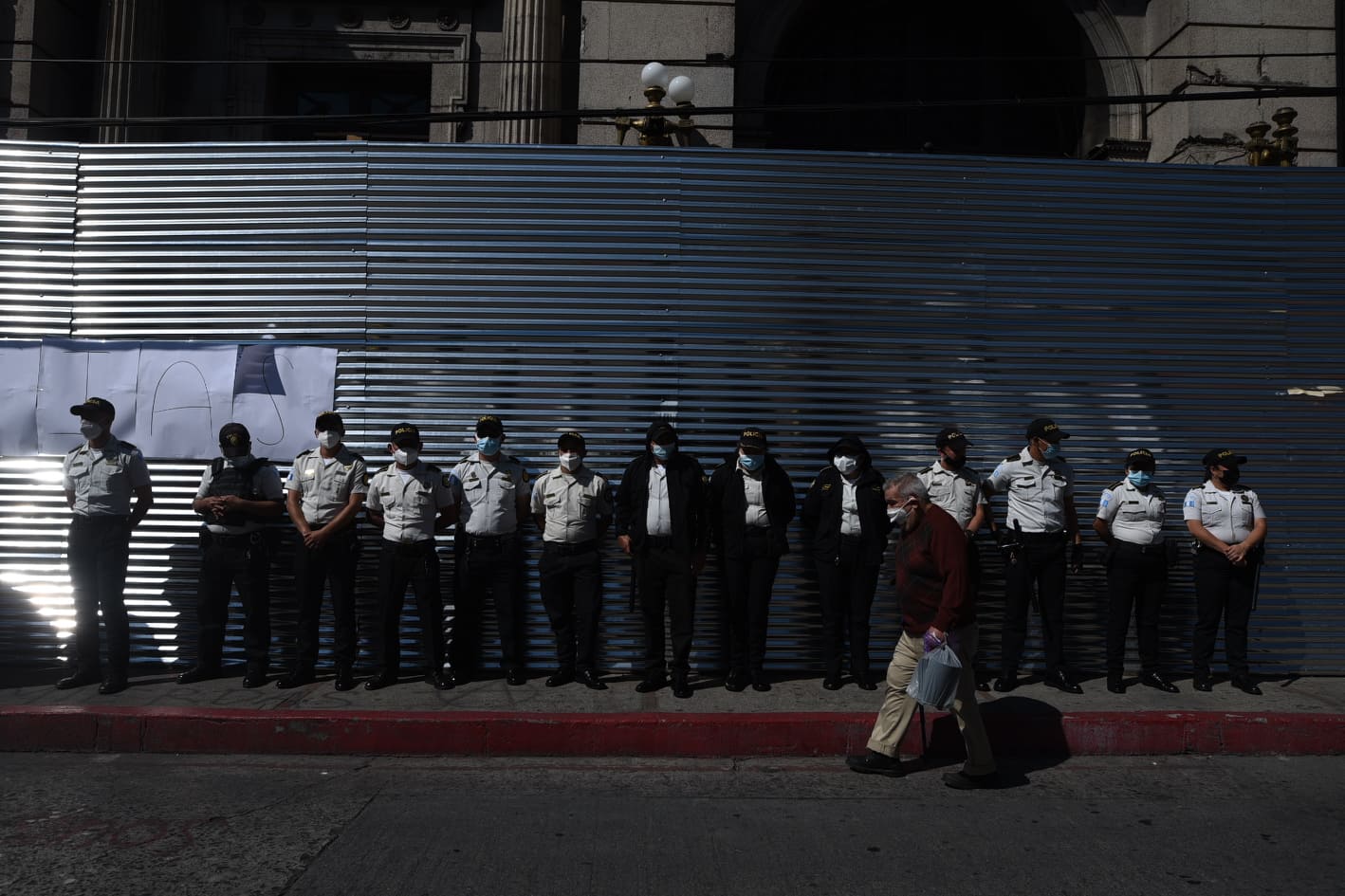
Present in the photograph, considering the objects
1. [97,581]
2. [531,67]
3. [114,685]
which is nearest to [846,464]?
[114,685]

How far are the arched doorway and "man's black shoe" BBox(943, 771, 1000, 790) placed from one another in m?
9.91

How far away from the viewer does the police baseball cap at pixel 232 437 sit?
779 cm

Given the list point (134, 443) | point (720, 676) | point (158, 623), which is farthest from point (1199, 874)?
point (134, 443)

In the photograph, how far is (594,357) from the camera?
27.9 feet

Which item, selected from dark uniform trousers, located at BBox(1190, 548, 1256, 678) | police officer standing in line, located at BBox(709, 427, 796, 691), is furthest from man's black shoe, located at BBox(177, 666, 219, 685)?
dark uniform trousers, located at BBox(1190, 548, 1256, 678)

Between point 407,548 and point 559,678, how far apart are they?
1.57 metres

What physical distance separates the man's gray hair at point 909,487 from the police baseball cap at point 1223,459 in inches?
129

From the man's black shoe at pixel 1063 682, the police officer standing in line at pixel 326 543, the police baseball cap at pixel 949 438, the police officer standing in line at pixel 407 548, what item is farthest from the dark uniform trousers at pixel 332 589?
the man's black shoe at pixel 1063 682

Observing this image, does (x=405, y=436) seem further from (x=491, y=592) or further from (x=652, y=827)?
(x=652, y=827)

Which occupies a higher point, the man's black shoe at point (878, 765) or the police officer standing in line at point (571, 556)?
the police officer standing in line at point (571, 556)

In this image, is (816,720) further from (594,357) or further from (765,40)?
(765,40)

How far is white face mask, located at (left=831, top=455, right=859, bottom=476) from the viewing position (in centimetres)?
779

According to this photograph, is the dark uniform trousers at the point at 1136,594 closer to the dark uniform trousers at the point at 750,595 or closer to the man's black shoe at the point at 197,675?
the dark uniform trousers at the point at 750,595

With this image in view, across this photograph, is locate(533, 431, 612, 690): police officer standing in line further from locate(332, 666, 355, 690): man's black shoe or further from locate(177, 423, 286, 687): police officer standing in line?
locate(177, 423, 286, 687): police officer standing in line
